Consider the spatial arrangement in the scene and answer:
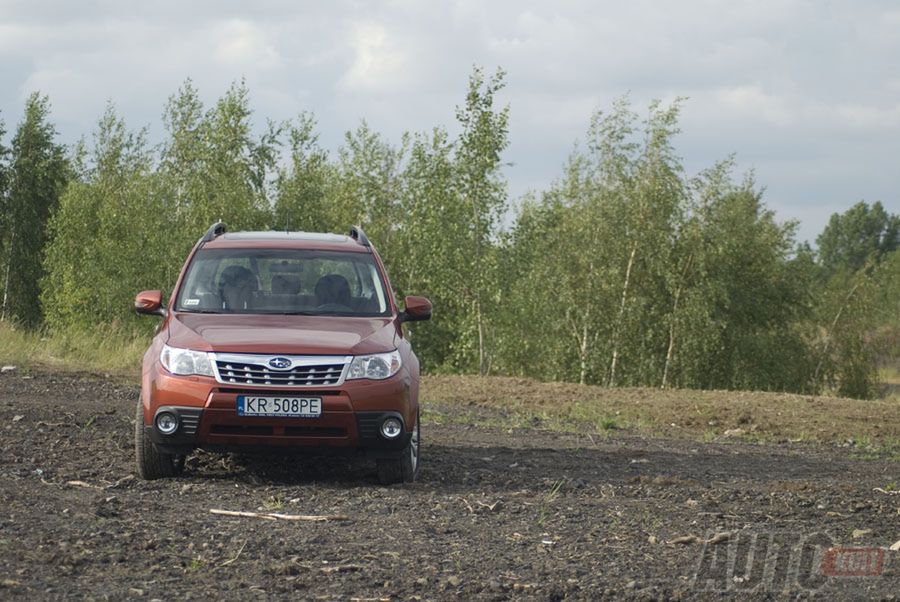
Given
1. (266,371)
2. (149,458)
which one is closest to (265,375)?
(266,371)

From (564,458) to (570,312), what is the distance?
94.0 ft

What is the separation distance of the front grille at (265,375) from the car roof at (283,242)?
179 cm

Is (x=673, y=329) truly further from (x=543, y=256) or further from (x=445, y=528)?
(x=445, y=528)

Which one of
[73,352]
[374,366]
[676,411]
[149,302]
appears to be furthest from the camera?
[73,352]

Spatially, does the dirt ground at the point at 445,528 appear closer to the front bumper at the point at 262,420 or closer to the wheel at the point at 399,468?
the wheel at the point at 399,468

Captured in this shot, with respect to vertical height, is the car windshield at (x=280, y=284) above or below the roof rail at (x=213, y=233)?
below

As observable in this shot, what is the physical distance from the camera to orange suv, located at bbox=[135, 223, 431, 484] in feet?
30.0

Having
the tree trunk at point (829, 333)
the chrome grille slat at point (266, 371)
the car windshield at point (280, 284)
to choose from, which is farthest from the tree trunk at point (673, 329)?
the chrome grille slat at point (266, 371)

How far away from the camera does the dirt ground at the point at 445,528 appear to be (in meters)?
6.02

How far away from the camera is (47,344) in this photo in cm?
2425

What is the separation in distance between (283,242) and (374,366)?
1.95 meters

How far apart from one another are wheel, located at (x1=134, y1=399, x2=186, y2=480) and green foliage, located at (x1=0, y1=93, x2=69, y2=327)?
168ft

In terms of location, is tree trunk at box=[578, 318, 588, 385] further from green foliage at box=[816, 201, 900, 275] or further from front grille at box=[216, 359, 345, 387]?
green foliage at box=[816, 201, 900, 275]

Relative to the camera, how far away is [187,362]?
30.4 ft
